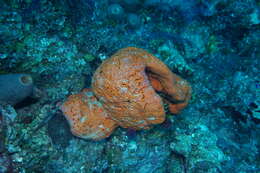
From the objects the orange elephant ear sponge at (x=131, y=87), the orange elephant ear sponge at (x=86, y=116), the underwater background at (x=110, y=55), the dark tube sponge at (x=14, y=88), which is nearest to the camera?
the dark tube sponge at (x=14, y=88)

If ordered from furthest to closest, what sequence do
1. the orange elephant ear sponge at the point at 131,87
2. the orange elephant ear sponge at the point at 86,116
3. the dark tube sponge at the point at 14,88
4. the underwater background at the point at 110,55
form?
the orange elephant ear sponge at the point at 86,116, the underwater background at the point at 110,55, the orange elephant ear sponge at the point at 131,87, the dark tube sponge at the point at 14,88

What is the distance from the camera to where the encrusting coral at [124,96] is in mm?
2639

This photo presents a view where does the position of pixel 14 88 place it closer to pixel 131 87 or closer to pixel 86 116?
pixel 86 116

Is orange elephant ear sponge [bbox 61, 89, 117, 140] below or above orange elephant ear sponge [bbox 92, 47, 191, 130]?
below

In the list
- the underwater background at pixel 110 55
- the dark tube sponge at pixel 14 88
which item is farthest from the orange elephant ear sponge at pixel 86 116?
the dark tube sponge at pixel 14 88

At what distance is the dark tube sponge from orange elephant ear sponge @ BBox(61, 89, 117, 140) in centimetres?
70

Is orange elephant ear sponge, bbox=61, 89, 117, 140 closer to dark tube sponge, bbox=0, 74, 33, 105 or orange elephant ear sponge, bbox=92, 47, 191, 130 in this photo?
orange elephant ear sponge, bbox=92, 47, 191, 130

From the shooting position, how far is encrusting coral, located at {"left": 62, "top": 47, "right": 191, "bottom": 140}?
2639mm

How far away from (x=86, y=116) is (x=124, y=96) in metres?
0.87

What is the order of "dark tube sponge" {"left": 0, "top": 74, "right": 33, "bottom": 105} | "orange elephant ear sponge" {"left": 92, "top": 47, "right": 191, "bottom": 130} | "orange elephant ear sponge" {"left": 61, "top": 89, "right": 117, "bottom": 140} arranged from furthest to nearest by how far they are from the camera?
"orange elephant ear sponge" {"left": 61, "top": 89, "right": 117, "bottom": 140} → "orange elephant ear sponge" {"left": 92, "top": 47, "right": 191, "bottom": 130} → "dark tube sponge" {"left": 0, "top": 74, "right": 33, "bottom": 105}

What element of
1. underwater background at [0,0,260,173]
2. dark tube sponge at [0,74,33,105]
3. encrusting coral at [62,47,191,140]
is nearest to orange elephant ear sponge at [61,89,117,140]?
encrusting coral at [62,47,191,140]

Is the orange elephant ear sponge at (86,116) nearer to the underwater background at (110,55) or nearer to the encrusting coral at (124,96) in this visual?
the encrusting coral at (124,96)

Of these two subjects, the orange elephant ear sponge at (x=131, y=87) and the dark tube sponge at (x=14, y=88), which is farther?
the orange elephant ear sponge at (x=131, y=87)

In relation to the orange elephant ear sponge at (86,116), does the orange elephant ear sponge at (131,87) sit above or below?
above
